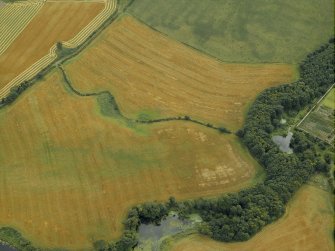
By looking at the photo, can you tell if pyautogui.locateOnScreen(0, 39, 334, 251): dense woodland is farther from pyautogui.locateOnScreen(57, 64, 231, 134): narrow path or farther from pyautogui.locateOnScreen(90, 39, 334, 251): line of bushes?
pyautogui.locateOnScreen(57, 64, 231, 134): narrow path

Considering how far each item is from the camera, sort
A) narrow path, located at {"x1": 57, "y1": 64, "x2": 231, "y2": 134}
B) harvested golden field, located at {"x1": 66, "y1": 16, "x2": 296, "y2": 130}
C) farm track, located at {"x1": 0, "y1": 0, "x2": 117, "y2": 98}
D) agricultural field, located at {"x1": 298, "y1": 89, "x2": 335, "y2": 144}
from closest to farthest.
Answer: agricultural field, located at {"x1": 298, "y1": 89, "x2": 335, "y2": 144} → narrow path, located at {"x1": 57, "y1": 64, "x2": 231, "y2": 134} → harvested golden field, located at {"x1": 66, "y1": 16, "x2": 296, "y2": 130} → farm track, located at {"x1": 0, "y1": 0, "x2": 117, "y2": 98}

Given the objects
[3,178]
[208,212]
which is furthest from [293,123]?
[3,178]

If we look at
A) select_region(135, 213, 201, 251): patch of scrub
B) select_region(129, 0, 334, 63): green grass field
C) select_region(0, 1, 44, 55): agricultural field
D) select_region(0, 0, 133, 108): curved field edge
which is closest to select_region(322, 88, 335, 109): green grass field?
select_region(129, 0, 334, 63): green grass field

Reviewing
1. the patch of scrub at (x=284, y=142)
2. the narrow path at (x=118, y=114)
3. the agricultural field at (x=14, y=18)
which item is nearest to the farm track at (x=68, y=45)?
the narrow path at (x=118, y=114)

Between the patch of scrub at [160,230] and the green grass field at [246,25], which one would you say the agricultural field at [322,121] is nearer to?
the green grass field at [246,25]

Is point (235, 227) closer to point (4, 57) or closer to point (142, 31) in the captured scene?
point (142, 31)

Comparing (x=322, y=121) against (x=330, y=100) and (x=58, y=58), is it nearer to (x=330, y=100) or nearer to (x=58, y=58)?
(x=330, y=100)
